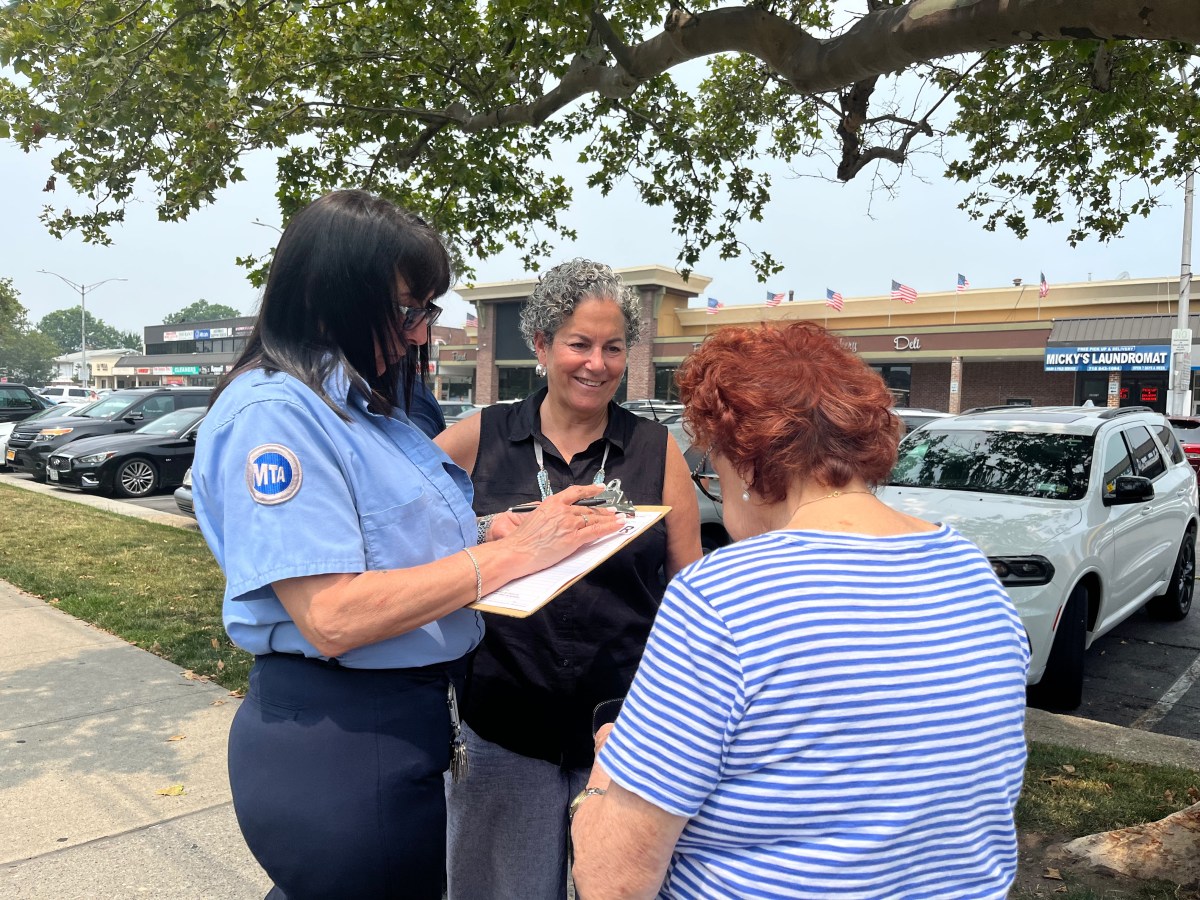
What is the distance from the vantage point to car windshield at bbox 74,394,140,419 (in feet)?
54.1

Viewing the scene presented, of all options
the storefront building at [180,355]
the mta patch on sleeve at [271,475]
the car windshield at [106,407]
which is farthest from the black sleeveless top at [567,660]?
the storefront building at [180,355]

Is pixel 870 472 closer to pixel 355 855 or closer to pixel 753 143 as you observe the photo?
pixel 355 855

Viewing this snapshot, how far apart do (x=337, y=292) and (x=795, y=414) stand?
2.62 ft

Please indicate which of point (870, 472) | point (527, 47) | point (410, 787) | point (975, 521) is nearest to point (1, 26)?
point (527, 47)

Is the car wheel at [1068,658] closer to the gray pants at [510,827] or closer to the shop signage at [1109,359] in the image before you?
the gray pants at [510,827]

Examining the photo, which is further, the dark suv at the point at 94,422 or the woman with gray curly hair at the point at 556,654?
the dark suv at the point at 94,422

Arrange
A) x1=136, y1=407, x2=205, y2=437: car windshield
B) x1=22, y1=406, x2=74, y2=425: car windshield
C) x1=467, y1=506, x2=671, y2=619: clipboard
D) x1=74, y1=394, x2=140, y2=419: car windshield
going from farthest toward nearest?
x1=22, y1=406, x2=74, y2=425: car windshield → x1=74, y1=394, x2=140, y2=419: car windshield → x1=136, y1=407, x2=205, y2=437: car windshield → x1=467, y1=506, x2=671, y2=619: clipboard

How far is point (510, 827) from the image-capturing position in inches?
82.0

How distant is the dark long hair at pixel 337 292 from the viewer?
1507mm

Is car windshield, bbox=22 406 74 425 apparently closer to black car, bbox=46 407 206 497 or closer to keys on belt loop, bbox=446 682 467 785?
black car, bbox=46 407 206 497

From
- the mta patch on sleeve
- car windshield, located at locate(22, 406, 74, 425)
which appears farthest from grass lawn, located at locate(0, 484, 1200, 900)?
car windshield, located at locate(22, 406, 74, 425)

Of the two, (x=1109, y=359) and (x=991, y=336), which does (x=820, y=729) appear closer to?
(x=1109, y=359)

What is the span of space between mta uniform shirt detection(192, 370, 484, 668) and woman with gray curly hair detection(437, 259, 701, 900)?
448mm

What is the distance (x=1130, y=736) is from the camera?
454cm
